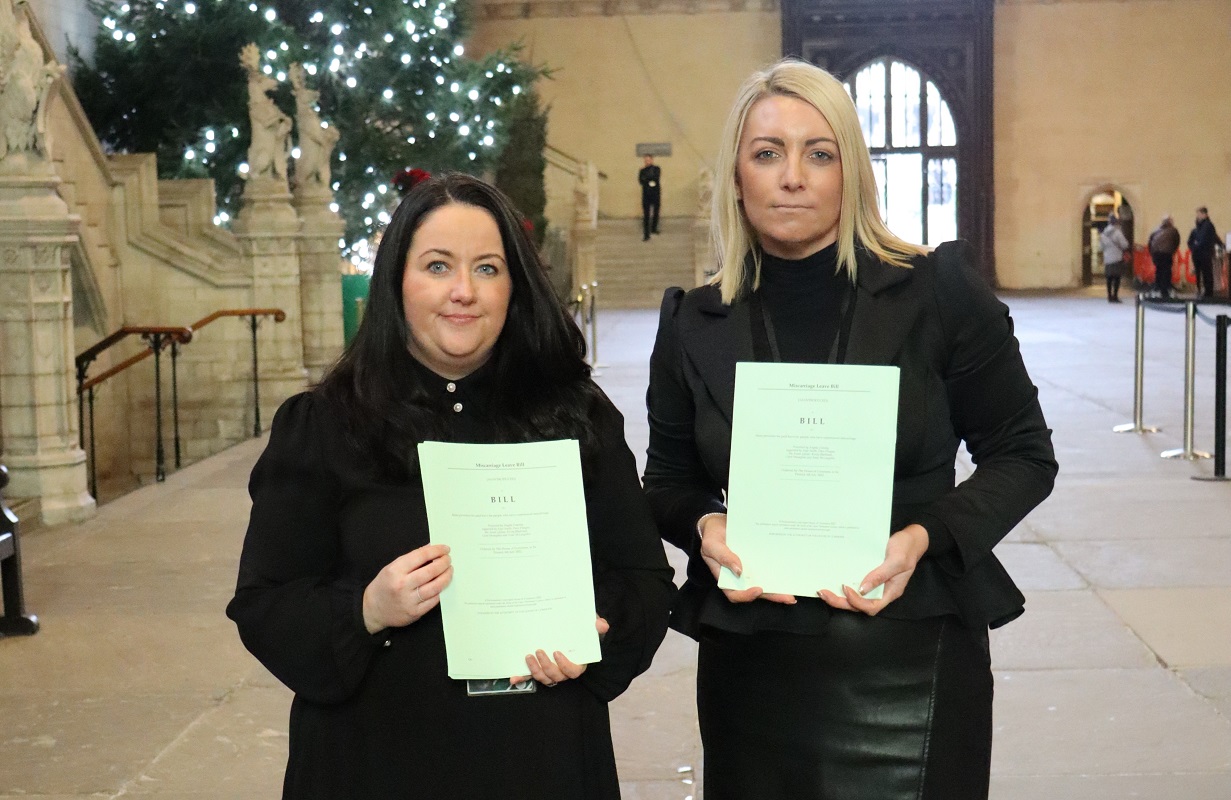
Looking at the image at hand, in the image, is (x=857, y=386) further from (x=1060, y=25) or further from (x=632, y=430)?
(x=1060, y=25)

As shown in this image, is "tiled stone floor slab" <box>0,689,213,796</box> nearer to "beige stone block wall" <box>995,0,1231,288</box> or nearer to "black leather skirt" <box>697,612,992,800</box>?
"black leather skirt" <box>697,612,992,800</box>

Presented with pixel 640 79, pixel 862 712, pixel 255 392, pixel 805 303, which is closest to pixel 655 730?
pixel 862 712

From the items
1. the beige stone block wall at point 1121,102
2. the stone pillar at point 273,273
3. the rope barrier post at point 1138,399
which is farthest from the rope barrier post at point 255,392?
the beige stone block wall at point 1121,102

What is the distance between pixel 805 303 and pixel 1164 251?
26.9m

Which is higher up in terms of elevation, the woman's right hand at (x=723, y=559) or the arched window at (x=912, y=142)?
the arched window at (x=912, y=142)

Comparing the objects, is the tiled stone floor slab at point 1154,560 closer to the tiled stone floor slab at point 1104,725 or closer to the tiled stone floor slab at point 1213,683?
the tiled stone floor slab at point 1213,683

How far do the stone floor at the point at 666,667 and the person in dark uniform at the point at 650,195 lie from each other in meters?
22.2

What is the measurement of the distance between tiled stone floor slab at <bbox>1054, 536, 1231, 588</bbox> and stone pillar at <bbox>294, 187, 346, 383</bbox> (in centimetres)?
1039

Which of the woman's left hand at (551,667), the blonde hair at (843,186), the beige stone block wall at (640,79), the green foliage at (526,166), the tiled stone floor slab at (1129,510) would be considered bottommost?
the tiled stone floor slab at (1129,510)

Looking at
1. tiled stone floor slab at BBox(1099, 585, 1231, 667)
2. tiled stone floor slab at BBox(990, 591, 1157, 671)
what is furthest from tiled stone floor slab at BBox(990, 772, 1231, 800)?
tiled stone floor slab at BBox(1099, 585, 1231, 667)

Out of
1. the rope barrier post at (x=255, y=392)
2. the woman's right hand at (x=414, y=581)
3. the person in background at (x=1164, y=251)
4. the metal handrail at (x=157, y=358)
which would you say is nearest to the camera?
the woman's right hand at (x=414, y=581)

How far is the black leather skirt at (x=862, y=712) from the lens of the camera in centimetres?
243

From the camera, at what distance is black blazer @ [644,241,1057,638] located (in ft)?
8.03

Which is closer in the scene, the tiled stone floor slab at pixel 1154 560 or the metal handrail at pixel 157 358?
the tiled stone floor slab at pixel 1154 560
